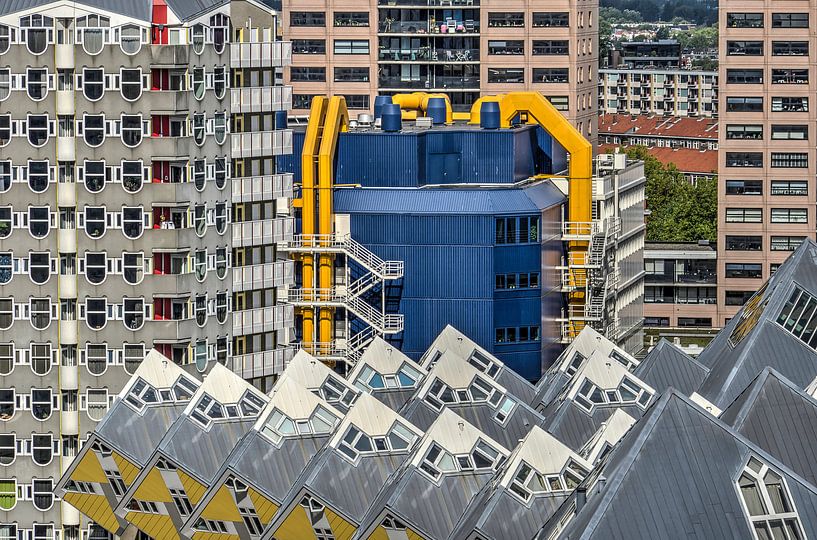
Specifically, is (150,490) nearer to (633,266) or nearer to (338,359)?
(338,359)

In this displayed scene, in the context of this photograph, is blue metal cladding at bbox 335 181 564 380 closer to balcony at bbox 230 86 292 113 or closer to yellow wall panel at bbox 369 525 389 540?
balcony at bbox 230 86 292 113

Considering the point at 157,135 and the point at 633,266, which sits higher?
the point at 157,135

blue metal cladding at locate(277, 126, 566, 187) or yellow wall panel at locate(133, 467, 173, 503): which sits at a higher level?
blue metal cladding at locate(277, 126, 566, 187)

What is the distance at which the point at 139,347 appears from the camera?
13162 cm

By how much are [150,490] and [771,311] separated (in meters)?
30.8

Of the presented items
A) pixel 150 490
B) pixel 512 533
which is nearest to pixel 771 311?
pixel 512 533

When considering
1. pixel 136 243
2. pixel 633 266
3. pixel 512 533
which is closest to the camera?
pixel 512 533

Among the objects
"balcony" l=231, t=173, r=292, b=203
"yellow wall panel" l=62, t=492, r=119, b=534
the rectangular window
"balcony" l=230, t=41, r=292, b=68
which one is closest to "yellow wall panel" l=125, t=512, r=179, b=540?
"yellow wall panel" l=62, t=492, r=119, b=534

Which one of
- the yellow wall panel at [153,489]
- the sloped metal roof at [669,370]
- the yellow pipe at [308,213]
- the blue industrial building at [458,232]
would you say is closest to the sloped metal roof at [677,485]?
the yellow wall panel at [153,489]

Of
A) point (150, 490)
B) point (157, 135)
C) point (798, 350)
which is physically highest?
point (157, 135)

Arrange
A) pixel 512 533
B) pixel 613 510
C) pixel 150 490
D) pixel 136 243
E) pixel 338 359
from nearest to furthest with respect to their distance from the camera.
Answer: pixel 613 510 < pixel 512 533 < pixel 150 490 < pixel 136 243 < pixel 338 359

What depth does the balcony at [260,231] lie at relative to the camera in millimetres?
139475

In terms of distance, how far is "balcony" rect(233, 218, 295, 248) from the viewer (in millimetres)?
139475

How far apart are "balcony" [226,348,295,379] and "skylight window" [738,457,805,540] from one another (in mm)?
60376
